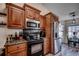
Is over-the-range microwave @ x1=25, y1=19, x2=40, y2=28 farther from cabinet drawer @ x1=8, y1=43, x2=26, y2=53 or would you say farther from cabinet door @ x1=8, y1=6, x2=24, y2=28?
cabinet drawer @ x1=8, y1=43, x2=26, y2=53

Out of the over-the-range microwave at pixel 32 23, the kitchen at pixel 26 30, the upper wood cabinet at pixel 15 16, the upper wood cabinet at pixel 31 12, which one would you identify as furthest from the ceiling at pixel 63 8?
the upper wood cabinet at pixel 15 16

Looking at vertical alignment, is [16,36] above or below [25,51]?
above

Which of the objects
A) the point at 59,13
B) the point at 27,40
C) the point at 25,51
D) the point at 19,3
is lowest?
the point at 25,51

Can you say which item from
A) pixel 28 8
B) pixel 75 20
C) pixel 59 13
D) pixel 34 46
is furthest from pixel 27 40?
pixel 75 20

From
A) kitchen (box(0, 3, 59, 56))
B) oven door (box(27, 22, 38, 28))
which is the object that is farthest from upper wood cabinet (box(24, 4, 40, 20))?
oven door (box(27, 22, 38, 28))

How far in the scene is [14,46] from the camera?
1941 millimetres

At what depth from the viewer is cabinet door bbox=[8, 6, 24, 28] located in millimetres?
1936

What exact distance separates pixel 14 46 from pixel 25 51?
0.80 ft

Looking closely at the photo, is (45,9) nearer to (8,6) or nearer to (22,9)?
(22,9)

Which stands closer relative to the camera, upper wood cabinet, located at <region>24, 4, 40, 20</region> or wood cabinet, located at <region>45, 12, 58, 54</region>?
upper wood cabinet, located at <region>24, 4, 40, 20</region>

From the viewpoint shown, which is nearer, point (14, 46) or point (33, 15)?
point (14, 46)

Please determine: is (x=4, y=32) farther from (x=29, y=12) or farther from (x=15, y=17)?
(x=29, y=12)

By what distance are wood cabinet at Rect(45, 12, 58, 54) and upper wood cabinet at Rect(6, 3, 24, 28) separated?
1.57 ft

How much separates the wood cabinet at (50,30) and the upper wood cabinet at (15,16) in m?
0.48
